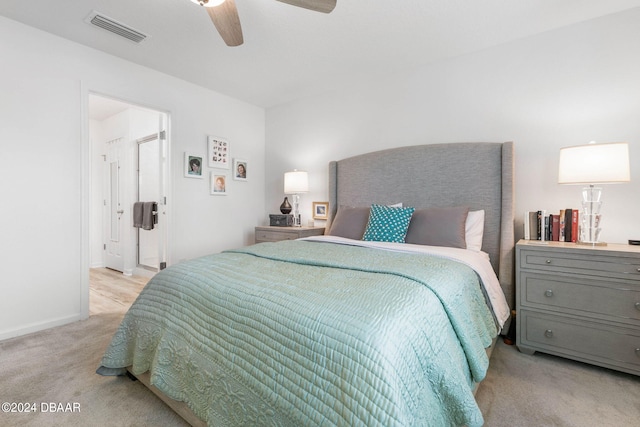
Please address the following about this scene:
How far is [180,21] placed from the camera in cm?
229

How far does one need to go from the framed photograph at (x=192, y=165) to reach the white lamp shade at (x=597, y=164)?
343 centimetres

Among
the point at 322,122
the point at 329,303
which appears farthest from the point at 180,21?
the point at 329,303

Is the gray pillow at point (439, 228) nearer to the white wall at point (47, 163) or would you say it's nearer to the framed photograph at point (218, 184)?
the framed photograph at point (218, 184)

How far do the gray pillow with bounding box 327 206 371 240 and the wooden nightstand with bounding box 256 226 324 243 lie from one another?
0.59 m

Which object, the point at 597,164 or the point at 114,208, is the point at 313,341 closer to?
the point at 597,164

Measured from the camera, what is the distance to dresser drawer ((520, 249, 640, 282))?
1.73 meters

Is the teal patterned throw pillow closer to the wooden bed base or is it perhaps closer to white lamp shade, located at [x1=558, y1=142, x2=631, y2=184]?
white lamp shade, located at [x1=558, y1=142, x2=631, y2=184]

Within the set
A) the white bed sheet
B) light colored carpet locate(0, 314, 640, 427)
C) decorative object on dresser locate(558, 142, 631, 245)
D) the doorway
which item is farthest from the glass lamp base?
the doorway

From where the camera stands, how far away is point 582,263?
6.09 feet

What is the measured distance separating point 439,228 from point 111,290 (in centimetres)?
370

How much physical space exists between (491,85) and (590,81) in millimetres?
655

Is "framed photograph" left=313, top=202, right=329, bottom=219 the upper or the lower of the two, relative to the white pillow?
upper

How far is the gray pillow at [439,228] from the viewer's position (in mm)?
2264

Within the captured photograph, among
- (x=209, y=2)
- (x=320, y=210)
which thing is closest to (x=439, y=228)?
(x=320, y=210)
